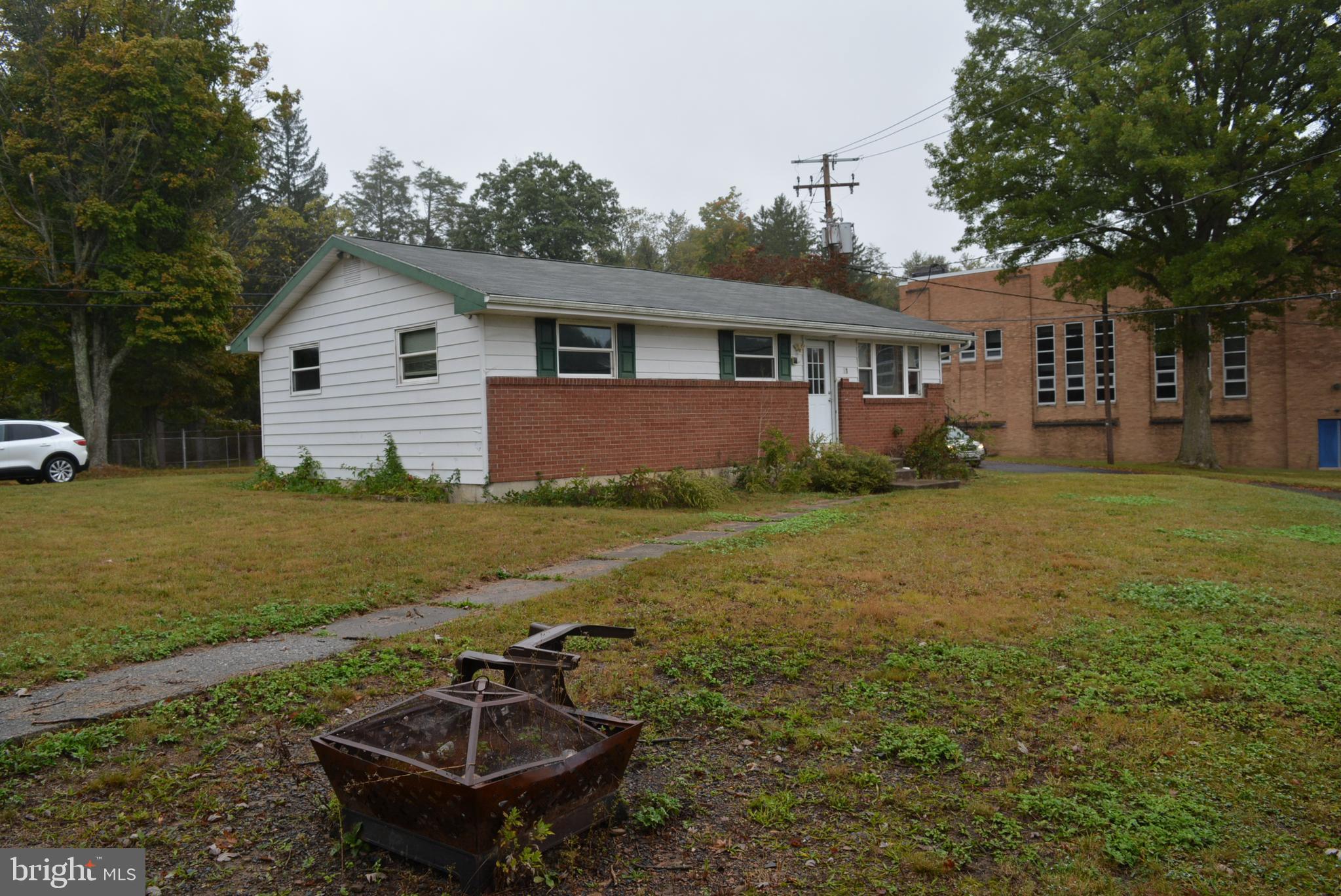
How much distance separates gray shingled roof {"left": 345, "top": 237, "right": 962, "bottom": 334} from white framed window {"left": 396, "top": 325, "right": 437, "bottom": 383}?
112 cm

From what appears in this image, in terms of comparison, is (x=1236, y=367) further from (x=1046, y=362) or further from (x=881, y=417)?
(x=881, y=417)

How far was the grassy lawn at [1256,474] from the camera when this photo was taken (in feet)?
74.2

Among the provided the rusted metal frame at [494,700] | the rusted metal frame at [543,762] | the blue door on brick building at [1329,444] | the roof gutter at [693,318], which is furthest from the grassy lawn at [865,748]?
the blue door on brick building at [1329,444]

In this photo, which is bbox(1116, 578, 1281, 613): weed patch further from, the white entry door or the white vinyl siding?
the white entry door

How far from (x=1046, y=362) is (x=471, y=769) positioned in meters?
38.8

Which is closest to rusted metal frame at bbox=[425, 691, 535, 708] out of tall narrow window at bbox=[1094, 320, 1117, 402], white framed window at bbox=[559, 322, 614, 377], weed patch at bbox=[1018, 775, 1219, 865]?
weed patch at bbox=[1018, 775, 1219, 865]

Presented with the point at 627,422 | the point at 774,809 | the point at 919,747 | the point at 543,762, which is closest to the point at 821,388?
the point at 627,422

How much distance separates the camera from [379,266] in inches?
589

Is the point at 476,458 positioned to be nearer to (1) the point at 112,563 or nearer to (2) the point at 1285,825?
(1) the point at 112,563

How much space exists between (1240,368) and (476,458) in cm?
3036

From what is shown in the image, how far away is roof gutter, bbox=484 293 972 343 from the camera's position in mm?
12891

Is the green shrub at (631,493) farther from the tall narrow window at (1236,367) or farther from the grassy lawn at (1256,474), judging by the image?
the tall narrow window at (1236,367)

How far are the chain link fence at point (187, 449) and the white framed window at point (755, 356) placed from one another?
74.3 feet

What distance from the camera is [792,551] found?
868cm
